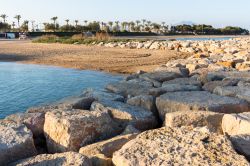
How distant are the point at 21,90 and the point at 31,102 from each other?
1558 millimetres

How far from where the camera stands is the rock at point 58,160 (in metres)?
3.24

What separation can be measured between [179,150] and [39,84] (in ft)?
24.7

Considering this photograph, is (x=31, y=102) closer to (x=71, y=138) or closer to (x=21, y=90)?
(x=21, y=90)

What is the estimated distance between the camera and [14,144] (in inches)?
147

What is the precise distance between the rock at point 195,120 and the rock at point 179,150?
741mm

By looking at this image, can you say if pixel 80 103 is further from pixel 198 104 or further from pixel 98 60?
pixel 98 60

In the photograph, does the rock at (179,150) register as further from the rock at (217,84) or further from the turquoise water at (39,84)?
the turquoise water at (39,84)

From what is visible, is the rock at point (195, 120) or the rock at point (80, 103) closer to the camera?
the rock at point (195, 120)

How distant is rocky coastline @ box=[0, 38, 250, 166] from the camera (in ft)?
10.7

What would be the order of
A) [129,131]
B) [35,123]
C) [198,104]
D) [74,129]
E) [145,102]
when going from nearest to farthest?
[74,129], [129,131], [35,123], [198,104], [145,102]

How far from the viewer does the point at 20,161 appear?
3521 millimetres

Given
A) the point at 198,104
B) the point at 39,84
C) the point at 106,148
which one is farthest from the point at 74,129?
the point at 39,84

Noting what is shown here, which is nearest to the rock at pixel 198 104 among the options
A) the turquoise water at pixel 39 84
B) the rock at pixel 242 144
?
the rock at pixel 242 144

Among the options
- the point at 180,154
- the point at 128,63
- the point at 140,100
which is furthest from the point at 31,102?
the point at 128,63
